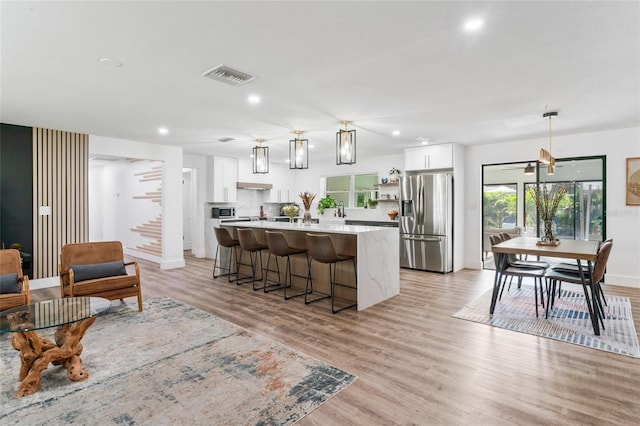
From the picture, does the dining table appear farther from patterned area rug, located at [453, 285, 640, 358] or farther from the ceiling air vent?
the ceiling air vent

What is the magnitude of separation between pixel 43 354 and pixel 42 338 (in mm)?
193

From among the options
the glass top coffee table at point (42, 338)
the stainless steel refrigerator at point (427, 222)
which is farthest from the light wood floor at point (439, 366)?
the stainless steel refrigerator at point (427, 222)

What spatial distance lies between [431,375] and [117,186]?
390 inches

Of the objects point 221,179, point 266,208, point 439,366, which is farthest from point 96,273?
point 266,208

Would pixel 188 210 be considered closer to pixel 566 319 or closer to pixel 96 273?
pixel 96 273

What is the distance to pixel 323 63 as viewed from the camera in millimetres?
2836

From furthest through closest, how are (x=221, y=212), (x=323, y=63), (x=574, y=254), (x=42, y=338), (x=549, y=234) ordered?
(x=221, y=212) → (x=549, y=234) → (x=574, y=254) → (x=323, y=63) → (x=42, y=338)

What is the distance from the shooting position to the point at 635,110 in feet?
13.9

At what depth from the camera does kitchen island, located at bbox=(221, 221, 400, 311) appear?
13.8ft

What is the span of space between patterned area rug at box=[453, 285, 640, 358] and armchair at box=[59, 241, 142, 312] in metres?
4.00

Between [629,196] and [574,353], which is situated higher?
[629,196]

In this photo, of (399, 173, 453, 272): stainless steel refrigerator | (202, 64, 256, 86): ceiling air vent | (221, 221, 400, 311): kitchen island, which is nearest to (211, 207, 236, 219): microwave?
(221, 221, 400, 311): kitchen island

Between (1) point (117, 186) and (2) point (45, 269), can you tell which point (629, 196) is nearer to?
(2) point (45, 269)

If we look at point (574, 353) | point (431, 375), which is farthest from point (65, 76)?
point (574, 353)
